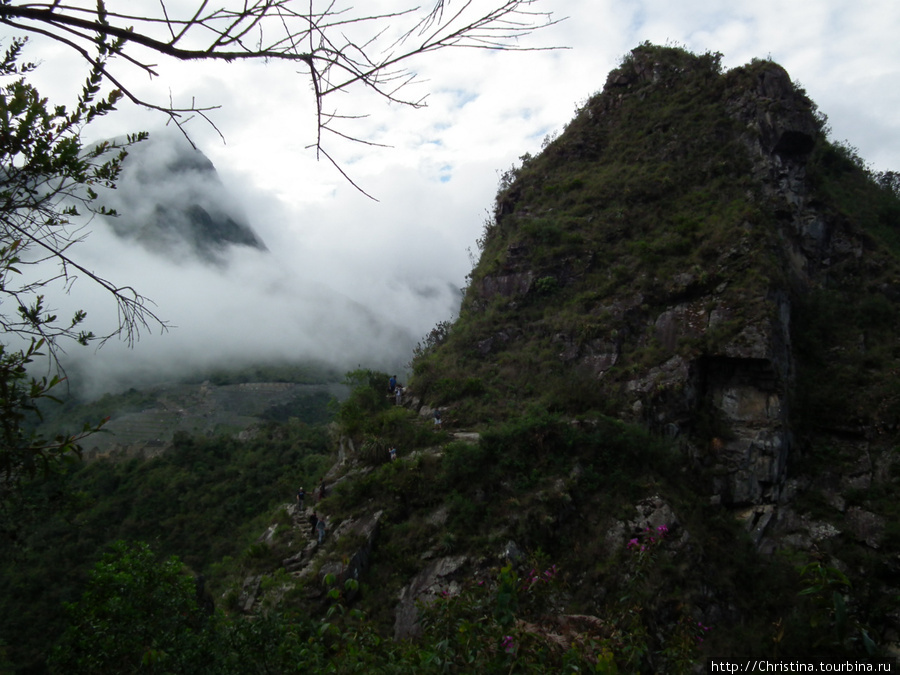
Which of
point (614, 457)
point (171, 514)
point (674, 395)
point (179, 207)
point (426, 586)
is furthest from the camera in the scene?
point (179, 207)

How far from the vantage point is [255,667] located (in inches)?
155

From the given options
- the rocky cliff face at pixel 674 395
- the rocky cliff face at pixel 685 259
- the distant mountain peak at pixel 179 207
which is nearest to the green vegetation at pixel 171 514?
the rocky cliff face at pixel 674 395

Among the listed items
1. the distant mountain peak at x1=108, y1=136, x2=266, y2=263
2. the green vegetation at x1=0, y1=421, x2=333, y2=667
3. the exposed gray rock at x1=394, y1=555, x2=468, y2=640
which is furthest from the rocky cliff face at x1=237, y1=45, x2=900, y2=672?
the distant mountain peak at x1=108, y1=136, x2=266, y2=263

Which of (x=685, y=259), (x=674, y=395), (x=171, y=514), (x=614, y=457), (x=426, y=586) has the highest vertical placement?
(x=685, y=259)

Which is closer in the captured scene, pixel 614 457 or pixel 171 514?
pixel 614 457

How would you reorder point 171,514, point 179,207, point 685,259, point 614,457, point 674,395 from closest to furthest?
1. point 614,457
2. point 674,395
3. point 685,259
4. point 171,514
5. point 179,207

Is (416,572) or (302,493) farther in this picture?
(302,493)

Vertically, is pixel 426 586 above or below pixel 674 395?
below

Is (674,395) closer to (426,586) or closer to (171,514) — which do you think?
(426,586)

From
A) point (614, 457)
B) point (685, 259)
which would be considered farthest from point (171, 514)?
point (685, 259)

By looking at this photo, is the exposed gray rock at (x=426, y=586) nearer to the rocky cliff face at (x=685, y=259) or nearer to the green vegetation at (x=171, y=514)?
the green vegetation at (x=171, y=514)

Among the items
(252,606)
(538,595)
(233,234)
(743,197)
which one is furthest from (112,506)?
(233,234)

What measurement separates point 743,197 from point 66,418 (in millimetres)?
55501

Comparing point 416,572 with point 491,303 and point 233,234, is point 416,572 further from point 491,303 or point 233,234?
point 233,234
